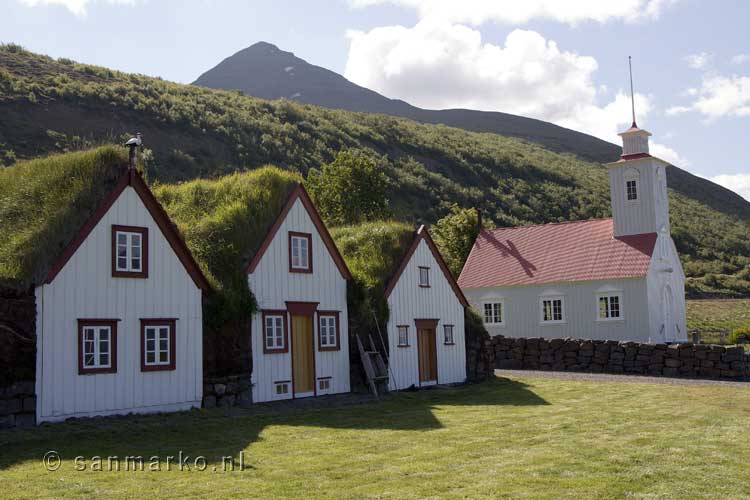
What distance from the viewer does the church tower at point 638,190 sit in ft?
123

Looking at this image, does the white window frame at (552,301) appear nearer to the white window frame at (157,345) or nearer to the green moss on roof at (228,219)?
the green moss on roof at (228,219)

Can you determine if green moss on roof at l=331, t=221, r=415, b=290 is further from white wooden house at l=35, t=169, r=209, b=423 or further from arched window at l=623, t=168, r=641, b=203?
arched window at l=623, t=168, r=641, b=203

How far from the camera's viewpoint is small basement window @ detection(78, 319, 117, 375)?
56.8 feet

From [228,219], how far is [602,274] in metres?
19.9

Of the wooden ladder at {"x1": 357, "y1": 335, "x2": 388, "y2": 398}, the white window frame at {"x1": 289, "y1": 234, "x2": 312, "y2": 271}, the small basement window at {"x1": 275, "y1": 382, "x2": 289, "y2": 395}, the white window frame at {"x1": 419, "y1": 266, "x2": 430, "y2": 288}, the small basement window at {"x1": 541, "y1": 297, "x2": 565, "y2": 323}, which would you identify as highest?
the white window frame at {"x1": 289, "y1": 234, "x2": 312, "y2": 271}

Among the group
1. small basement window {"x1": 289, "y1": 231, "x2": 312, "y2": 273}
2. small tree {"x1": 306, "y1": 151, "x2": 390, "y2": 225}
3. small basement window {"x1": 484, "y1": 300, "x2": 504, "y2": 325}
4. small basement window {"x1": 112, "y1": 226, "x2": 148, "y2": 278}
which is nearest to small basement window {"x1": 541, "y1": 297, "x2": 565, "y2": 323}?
small basement window {"x1": 484, "y1": 300, "x2": 504, "y2": 325}

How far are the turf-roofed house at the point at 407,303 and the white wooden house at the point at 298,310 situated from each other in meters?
1.19

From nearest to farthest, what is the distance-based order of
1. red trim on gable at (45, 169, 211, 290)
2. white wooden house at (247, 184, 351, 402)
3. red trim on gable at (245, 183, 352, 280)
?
red trim on gable at (45, 169, 211, 290), white wooden house at (247, 184, 351, 402), red trim on gable at (245, 183, 352, 280)

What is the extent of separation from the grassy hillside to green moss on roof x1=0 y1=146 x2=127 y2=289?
26536mm

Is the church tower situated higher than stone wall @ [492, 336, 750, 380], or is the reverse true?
the church tower

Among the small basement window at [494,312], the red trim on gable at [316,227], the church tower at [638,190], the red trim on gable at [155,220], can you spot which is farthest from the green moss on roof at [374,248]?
the church tower at [638,190]

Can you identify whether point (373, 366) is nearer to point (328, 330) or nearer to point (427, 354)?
point (328, 330)

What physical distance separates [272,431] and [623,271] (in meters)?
23.8

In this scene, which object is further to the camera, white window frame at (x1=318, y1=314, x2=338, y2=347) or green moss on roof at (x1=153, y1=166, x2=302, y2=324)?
white window frame at (x1=318, y1=314, x2=338, y2=347)
